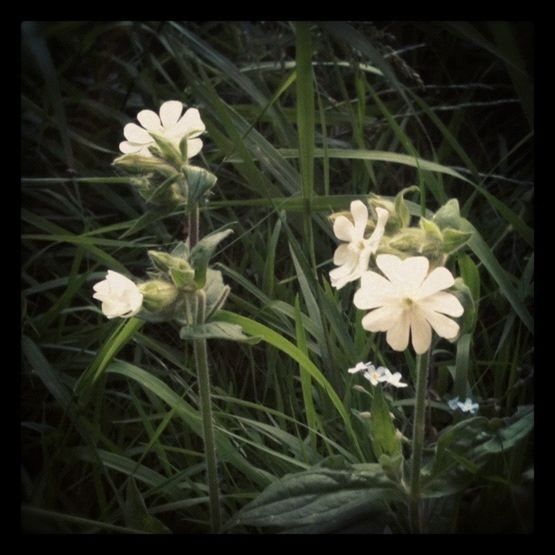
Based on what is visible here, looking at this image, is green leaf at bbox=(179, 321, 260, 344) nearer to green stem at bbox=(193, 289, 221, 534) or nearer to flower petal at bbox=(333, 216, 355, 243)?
green stem at bbox=(193, 289, 221, 534)

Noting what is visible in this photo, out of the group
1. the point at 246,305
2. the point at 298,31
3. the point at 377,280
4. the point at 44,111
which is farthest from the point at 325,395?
the point at 44,111

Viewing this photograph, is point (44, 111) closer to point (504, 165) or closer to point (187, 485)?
point (187, 485)

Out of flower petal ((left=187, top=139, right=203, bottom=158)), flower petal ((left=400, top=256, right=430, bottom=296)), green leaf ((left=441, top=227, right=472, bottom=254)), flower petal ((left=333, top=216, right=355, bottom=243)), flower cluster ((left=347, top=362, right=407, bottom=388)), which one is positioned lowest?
flower cluster ((left=347, top=362, right=407, bottom=388))

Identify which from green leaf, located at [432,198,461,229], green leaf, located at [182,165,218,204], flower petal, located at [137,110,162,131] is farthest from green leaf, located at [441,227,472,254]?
Answer: flower petal, located at [137,110,162,131]

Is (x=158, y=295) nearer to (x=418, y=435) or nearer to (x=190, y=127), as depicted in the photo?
(x=190, y=127)

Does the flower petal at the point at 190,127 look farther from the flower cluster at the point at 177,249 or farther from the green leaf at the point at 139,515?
the green leaf at the point at 139,515

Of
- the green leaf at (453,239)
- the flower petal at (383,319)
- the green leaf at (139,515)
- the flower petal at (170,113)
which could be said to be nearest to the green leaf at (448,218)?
the green leaf at (453,239)
